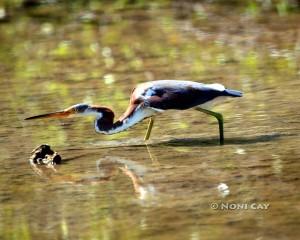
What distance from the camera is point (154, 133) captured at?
27.2ft

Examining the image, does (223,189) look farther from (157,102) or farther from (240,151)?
(157,102)

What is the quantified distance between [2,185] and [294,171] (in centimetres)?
202

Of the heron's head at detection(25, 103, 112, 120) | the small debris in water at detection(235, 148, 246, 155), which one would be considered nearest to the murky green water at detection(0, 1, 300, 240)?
the small debris in water at detection(235, 148, 246, 155)

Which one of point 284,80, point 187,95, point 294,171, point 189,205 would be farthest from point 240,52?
point 189,205

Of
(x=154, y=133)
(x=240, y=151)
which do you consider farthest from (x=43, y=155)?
(x=240, y=151)

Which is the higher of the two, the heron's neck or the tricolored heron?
the tricolored heron

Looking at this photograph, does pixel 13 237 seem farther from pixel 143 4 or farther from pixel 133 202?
pixel 143 4

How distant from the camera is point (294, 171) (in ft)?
22.4

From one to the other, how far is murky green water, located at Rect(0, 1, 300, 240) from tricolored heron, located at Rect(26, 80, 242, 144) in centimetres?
19

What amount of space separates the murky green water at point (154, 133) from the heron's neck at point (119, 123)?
0.14 metres

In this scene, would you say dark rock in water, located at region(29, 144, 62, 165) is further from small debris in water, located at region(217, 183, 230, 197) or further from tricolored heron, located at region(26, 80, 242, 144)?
small debris in water, located at region(217, 183, 230, 197)

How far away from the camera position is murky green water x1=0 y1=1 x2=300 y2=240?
598cm

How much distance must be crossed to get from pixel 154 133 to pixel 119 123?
1.63ft

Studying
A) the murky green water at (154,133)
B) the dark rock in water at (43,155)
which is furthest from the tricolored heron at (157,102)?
the dark rock in water at (43,155)
